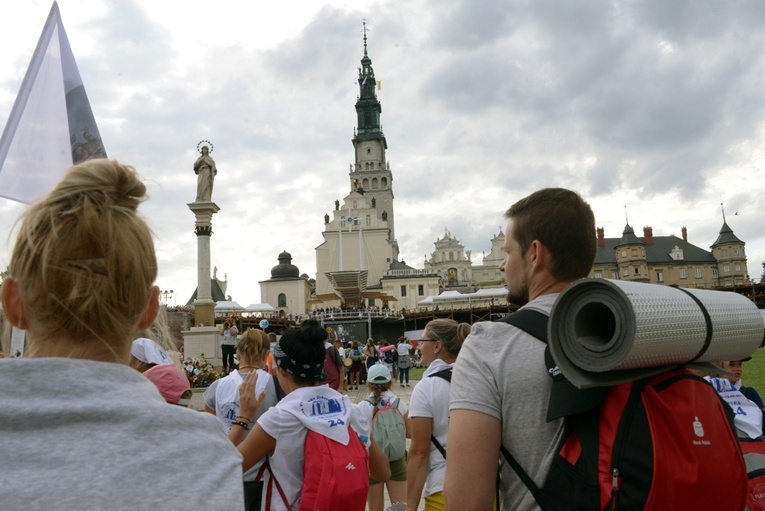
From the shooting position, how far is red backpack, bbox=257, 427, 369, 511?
132 inches

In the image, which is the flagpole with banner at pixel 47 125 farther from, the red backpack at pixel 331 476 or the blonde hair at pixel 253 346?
the red backpack at pixel 331 476

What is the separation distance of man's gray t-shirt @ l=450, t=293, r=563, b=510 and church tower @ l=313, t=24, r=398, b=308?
63.2m

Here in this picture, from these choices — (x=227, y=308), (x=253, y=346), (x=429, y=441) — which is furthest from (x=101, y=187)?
(x=227, y=308)

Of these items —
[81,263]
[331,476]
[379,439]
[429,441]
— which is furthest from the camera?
[379,439]

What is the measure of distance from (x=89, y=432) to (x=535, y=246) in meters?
1.69

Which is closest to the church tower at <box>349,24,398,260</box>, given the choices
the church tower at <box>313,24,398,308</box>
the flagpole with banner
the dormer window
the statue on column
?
the church tower at <box>313,24,398,308</box>

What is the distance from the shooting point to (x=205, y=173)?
2216 cm

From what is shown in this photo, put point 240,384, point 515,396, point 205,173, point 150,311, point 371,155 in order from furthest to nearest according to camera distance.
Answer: point 371,155 < point 205,173 < point 240,384 < point 515,396 < point 150,311

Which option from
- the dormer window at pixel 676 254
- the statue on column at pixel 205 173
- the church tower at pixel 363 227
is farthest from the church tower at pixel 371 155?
the statue on column at pixel 205 173

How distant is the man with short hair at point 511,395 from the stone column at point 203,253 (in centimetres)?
2151

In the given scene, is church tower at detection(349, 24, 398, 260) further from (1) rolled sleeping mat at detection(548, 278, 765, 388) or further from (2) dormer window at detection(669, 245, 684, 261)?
(1) rolled sleeping mat at detection(548, 278, 765, 388)

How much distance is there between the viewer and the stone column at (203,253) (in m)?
22.6

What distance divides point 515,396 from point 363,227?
85.7m

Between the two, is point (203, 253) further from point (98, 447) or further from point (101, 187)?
point (98, 447)
